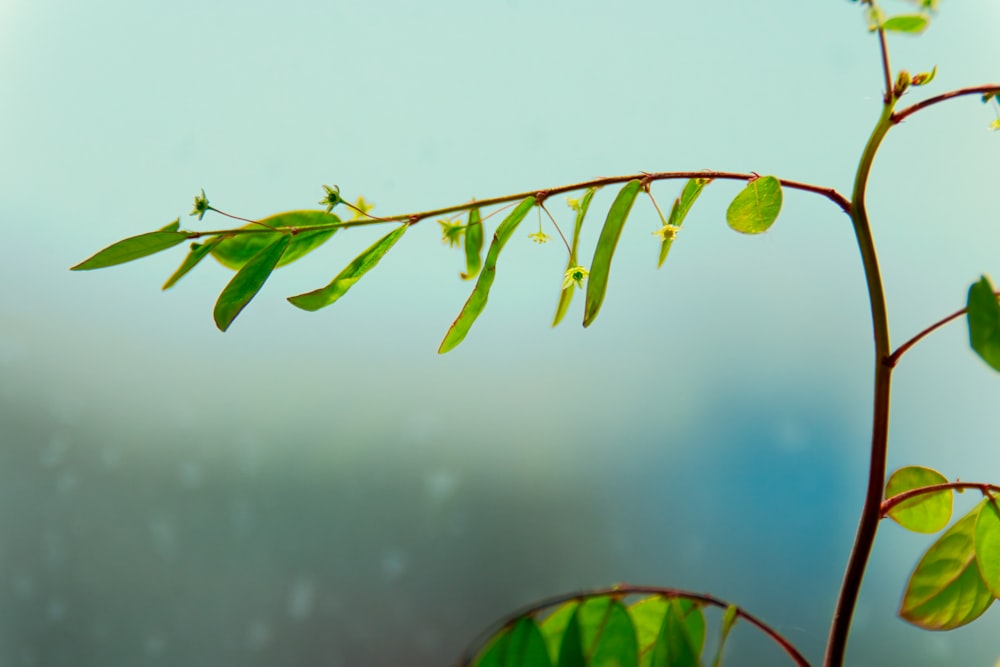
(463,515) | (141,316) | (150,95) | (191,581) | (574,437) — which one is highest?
(150,95)

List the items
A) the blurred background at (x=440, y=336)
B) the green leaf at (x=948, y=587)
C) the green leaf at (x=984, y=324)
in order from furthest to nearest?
the blurred background at (x=440, y=336), the green leaf at (x=948, y=587), the green leaf at (x=984, y=324)

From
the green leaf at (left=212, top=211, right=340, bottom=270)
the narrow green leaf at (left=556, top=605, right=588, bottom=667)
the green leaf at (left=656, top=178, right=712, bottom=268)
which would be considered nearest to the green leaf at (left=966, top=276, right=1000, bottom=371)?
the green leaf at (left=656, top=178, right=712, bottom=268)

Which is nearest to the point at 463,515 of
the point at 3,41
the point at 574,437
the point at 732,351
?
the point at 574,437

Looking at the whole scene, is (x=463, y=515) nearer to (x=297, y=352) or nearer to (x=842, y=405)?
(x=297, y=352)

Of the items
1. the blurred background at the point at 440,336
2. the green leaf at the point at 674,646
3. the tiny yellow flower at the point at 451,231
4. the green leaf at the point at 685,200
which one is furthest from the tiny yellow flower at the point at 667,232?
the blurred background at the point at 440,336

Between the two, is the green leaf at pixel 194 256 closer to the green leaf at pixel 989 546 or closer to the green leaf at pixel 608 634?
the green leaf at pixel 608 634

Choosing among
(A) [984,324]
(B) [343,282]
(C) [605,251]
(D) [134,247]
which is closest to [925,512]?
(A) [984,324]

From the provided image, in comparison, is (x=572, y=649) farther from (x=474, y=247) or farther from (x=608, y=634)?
(x=474, y=247)
